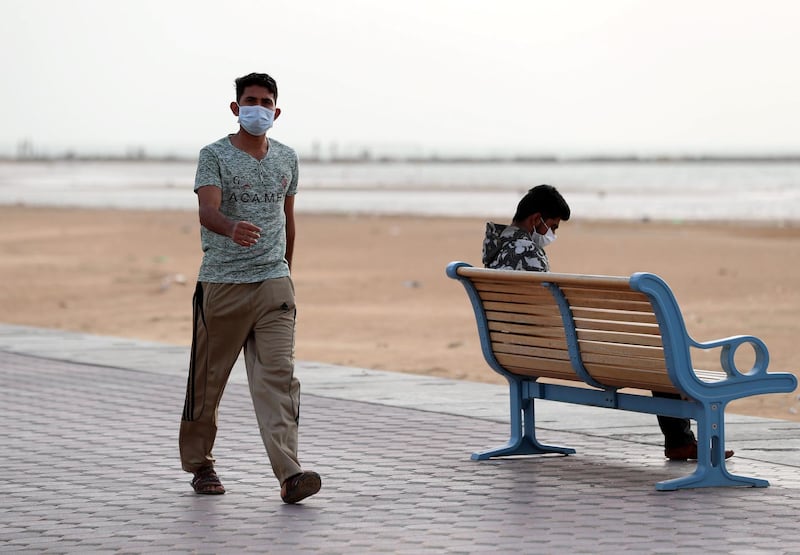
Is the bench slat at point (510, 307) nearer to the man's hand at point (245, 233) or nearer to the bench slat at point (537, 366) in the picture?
the bench slat at point (537, 366)

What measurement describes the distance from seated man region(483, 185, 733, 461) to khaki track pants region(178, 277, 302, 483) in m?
1.36

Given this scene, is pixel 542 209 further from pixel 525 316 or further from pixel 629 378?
pixel 629 378

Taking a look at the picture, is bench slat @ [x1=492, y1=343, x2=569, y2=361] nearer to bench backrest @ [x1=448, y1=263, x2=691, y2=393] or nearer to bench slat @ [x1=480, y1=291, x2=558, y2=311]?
bench backrest @ [x1=448, y1=263, x2=691, y2=393]

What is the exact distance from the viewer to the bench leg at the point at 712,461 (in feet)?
22.2

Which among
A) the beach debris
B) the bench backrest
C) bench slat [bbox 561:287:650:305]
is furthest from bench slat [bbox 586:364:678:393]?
the beach debris

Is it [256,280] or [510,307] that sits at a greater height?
[256,280]

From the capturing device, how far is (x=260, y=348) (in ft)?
21.8

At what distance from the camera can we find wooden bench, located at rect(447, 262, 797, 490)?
670cm

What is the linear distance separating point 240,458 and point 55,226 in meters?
29.0

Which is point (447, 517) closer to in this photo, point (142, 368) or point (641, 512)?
point (641, 512)

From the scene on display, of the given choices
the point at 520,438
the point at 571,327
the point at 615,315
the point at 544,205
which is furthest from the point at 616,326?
the point at 520,438

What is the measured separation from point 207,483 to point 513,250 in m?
1.94

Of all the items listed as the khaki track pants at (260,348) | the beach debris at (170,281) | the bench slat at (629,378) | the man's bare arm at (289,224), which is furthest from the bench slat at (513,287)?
the beach debris at (170,281)

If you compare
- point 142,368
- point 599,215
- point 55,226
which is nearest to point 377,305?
point 142,368
